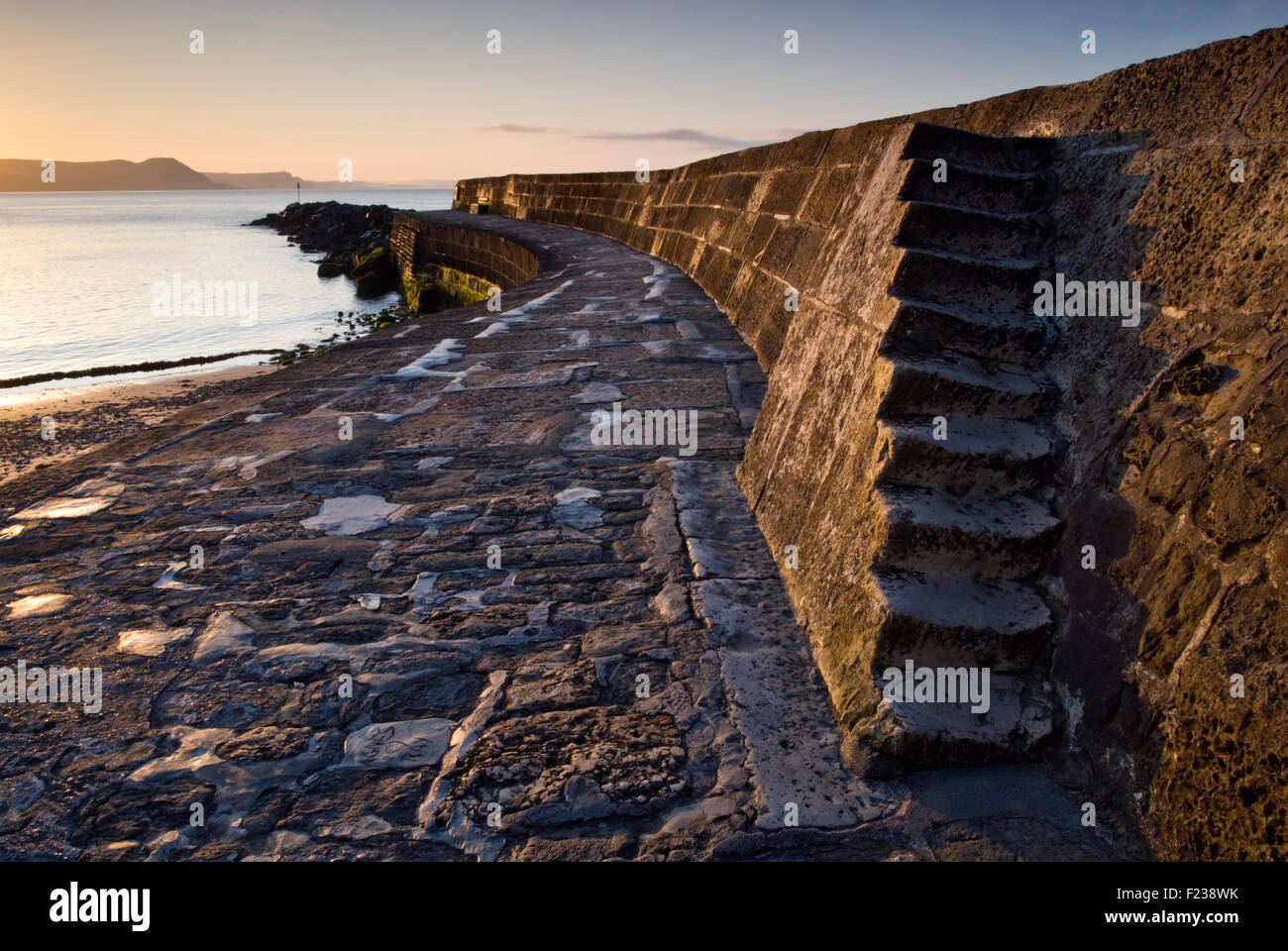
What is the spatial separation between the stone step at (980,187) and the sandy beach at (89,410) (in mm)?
7058

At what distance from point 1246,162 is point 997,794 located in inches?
53.3

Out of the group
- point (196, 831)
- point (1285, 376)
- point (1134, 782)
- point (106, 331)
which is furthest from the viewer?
point (106, 331)

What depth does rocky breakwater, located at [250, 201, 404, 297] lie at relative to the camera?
24.7 meters

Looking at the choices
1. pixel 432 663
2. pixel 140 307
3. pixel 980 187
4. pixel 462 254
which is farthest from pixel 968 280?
pixel 140 307

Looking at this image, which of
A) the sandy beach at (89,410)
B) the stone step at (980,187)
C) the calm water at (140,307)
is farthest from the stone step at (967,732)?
the calm water at (140,307)

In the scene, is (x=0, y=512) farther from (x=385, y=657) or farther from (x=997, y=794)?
(x=997, y=794)

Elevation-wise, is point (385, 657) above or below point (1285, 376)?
below

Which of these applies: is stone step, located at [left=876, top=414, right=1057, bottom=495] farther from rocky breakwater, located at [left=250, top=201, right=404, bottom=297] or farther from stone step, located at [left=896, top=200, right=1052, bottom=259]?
rocky breakwater, located at [left=250, top=201, right=404, bottom=297]

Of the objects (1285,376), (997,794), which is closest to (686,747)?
(997,794)

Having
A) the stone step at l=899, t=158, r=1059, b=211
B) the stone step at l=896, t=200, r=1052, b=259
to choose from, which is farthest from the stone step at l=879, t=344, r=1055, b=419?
the stone step at l=899, t=158, r=1059, b=211

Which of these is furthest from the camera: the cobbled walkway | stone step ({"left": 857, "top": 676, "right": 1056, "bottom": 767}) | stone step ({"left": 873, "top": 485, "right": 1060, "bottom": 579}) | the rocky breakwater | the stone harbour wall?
the rocky breakwater

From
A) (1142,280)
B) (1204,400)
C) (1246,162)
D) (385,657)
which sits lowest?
(385,657)

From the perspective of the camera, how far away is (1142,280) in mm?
1831

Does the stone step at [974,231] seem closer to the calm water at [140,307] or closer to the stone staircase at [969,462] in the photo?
the stone staircase at [969,462]
